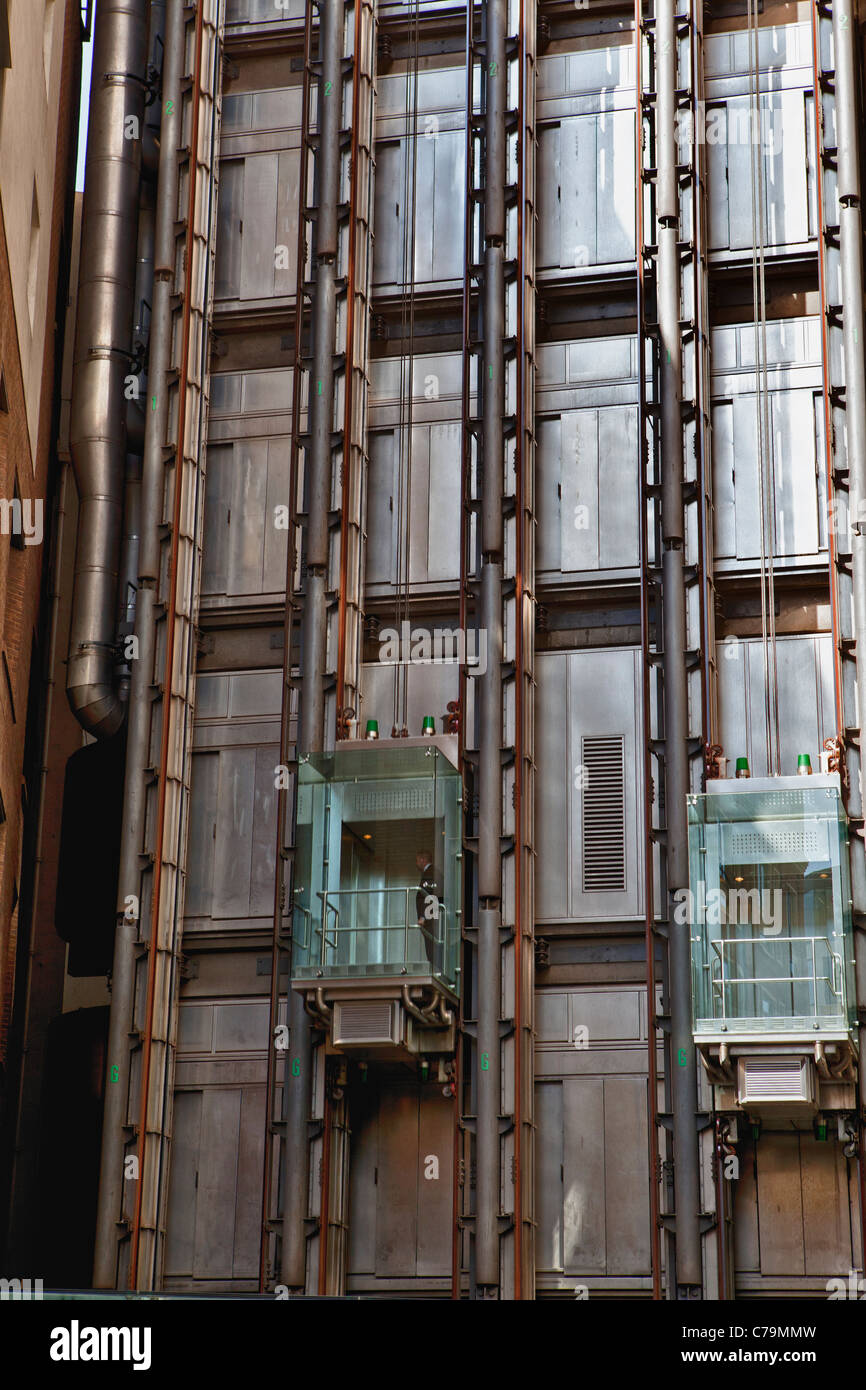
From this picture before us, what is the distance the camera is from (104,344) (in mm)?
31922

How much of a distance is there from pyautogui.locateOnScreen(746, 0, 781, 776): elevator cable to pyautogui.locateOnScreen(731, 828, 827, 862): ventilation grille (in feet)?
8.06

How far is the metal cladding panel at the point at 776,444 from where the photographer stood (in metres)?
29.2

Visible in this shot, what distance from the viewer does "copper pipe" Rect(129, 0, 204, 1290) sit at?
2777 centimetres

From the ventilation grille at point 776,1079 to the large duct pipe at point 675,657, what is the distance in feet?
5.99

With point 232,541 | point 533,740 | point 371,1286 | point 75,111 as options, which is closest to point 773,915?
point 533,740

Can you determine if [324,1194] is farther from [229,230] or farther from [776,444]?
[229,230]

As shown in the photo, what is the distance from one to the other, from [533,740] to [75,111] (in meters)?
14.8

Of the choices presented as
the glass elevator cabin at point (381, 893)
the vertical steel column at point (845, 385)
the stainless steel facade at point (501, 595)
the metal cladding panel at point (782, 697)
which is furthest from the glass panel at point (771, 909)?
the glass elevator cabin at point (381, 893)

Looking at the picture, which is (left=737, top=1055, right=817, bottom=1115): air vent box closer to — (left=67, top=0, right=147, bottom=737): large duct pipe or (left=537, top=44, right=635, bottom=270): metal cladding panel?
(left=67, top=0, right=147, bottom=737): large duct pipe

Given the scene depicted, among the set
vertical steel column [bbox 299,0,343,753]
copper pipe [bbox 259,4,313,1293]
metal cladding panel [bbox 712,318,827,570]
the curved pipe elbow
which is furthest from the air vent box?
the curved pipe elbow

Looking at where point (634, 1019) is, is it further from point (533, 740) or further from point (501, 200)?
point (501, 200)

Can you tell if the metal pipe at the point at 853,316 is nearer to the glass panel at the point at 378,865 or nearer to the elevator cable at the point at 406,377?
the glass panel at the point at 378,865

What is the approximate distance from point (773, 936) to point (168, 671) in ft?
35.6
